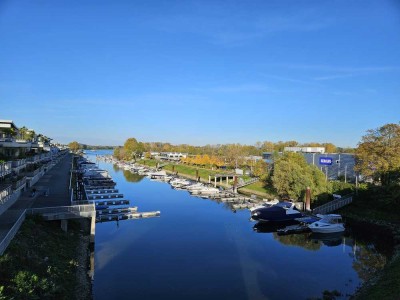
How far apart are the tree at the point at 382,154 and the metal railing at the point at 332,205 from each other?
4753mm

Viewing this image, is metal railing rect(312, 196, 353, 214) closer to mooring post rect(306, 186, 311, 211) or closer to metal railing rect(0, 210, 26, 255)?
mooring post rect(306, 186, 311, 211)

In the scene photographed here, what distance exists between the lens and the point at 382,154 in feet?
147

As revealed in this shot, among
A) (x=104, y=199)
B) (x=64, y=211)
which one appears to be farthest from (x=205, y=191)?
(x=64, y=211)

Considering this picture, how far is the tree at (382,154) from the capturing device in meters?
43.0

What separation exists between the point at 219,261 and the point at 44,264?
14.5m

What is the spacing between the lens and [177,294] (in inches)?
858

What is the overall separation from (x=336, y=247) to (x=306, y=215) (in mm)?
10035

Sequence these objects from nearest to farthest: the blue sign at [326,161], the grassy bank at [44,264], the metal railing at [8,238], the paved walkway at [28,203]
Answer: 1. the grassy bank at [44,264]
2. the metal railing at [8,238]
3. the paved walkway at [28,203]
4. the blue sign at [326,161]

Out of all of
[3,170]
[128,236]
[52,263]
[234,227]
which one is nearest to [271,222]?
[234,227]

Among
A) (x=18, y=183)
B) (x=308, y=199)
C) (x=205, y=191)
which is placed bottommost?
(x=205, y=191)

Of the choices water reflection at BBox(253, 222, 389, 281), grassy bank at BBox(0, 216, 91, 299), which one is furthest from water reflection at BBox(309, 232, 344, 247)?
grassy bank at BBox(0, 216, 91, 299)

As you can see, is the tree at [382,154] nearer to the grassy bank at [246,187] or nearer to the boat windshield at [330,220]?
the boat windshield at [330,220]

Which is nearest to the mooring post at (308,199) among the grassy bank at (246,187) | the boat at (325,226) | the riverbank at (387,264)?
the riverbank at (387,264)

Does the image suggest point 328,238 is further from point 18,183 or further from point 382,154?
point 18,183
